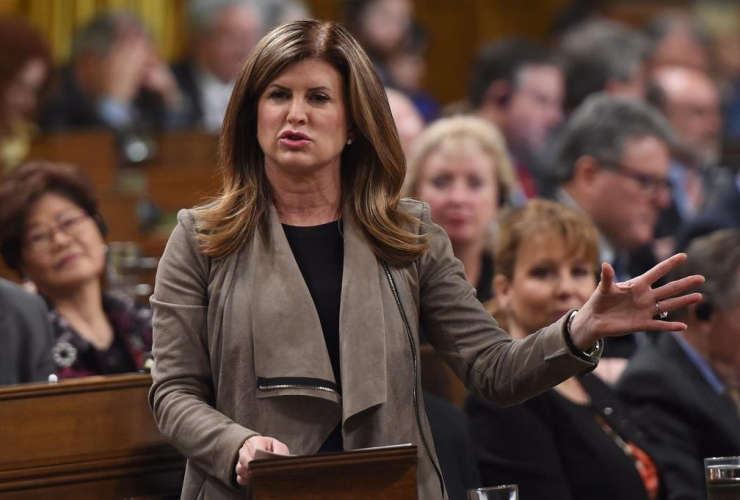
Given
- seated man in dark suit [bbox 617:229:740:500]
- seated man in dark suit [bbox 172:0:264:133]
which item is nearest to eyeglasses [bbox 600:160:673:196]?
seated man in dark suit [bbox 617:229:740:500]

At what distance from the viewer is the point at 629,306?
230cm

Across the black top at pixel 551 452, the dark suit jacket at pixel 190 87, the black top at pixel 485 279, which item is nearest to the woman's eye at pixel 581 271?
the black top at pixel 551 452

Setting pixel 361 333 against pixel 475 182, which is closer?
pixel 361 333

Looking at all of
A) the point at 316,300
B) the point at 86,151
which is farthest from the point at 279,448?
the point at 86,151

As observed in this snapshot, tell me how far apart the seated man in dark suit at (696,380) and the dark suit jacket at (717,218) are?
99 cm

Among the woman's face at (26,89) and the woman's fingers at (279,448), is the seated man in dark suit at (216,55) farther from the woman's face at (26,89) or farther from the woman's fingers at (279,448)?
the woman's fingers at (279,448)

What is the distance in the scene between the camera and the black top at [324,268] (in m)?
2.40

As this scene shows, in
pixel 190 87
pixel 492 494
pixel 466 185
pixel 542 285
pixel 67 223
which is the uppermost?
pixel 190 87

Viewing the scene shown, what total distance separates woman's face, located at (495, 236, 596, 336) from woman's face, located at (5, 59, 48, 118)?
163 inches

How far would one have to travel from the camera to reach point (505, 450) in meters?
3.12

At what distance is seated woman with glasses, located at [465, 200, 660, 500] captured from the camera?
10.2 ft

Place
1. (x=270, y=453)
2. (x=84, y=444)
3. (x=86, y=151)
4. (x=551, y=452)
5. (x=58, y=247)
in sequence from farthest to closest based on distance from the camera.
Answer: (x=86, y=151)
(x=58, y=247)
(x=551, y=452)
(x=84, y=444)
(x=270, y=453)

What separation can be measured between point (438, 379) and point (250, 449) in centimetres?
153

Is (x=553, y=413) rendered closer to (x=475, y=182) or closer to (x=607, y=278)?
(x=607, y=278)
